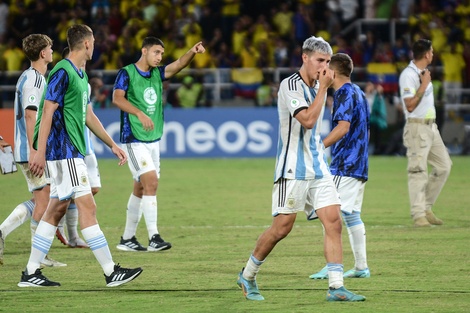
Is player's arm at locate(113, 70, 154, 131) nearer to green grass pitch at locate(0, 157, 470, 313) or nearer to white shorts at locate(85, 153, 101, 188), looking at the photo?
white shorts at locate(85, 153, 101, 188)

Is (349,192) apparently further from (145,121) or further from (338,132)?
(145,121)

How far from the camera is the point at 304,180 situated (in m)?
8.09

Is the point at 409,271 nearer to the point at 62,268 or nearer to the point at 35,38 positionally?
the point at 62,268

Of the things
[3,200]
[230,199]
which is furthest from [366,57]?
[3,200]

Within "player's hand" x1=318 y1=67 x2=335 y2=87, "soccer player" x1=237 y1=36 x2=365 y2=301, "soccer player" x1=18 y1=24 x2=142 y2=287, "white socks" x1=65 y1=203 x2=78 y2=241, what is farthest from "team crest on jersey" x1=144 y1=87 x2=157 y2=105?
"player's hand" x1=318 y1=67 x2=335 y2=87

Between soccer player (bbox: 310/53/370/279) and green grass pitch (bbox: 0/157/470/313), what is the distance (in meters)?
0.30

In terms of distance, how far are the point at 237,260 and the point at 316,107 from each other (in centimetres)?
309

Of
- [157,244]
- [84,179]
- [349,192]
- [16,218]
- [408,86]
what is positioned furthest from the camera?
[408,86]

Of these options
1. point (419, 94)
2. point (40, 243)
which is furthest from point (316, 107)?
point (419, 94)

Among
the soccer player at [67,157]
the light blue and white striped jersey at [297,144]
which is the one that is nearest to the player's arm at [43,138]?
the soccer player at [67,157]

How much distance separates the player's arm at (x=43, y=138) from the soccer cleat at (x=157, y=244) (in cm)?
300

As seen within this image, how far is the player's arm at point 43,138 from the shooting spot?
27.8 ft

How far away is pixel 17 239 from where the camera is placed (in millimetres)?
12242

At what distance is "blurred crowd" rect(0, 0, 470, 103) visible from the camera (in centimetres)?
2652
